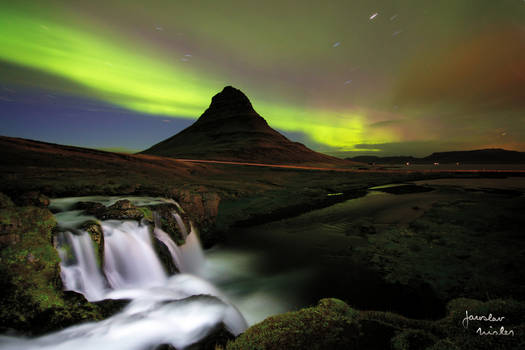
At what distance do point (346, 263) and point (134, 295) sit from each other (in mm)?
9278

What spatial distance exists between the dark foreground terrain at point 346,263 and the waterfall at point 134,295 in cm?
42

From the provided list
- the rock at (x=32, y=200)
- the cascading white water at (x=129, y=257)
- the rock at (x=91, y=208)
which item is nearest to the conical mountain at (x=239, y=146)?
the rock at (x=91, y=208)

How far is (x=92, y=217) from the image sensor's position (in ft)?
29.5

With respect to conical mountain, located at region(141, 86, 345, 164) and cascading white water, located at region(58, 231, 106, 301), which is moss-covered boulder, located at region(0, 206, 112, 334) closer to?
cascading white water, located at region(58, 231, 106, 301)

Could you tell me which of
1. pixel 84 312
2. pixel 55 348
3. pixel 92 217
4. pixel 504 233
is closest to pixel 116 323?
pixel 84 312

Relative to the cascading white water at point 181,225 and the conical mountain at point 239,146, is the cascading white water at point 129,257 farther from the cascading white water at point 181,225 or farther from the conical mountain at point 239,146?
the conical mountain at point 239,146

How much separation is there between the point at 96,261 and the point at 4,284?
2559 millimetres

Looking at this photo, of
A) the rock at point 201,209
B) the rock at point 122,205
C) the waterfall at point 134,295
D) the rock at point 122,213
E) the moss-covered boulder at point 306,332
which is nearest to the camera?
the moss-covered boulder at point 306,332

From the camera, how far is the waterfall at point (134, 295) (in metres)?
4.81

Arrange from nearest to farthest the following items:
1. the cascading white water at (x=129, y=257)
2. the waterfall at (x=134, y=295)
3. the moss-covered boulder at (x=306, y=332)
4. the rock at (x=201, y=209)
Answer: the moss-covered boulder at (x=306, y=332) → the waterfall at (x=134, y=295) → the cascading white water at (x=129, y=257) → the rock at (x=201, y=209)

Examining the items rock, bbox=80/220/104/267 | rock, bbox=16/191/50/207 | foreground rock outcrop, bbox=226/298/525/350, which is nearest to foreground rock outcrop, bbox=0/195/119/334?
rock, bbox=80/220/104/267

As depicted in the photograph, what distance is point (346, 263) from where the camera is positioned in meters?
11.4

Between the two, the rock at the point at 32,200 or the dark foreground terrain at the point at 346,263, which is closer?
the dark foreground terrain at the point at 346,263

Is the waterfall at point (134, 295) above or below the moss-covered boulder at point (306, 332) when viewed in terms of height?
below
